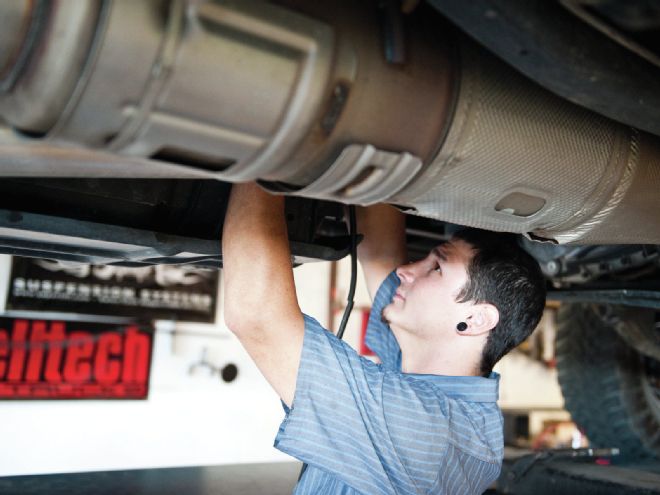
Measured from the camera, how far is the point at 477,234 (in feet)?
3.38

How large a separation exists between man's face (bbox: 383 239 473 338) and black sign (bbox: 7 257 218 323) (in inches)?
59.3

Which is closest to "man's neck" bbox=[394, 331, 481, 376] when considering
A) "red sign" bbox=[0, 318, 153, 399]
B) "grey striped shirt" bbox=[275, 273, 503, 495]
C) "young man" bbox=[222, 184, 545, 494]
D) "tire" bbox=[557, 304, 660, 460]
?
"young man" bbox=[222, 184, 545, 494]

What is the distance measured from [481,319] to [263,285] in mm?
390

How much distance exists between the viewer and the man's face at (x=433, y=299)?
38.5 inches

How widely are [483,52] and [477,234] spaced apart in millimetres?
550

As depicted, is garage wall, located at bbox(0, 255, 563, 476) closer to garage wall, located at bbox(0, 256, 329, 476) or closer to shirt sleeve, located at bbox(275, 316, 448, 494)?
garage wall, located at bbox(0, 256, 329, 476)

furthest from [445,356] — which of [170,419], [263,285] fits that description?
[170,419]

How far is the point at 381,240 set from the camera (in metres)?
1.12

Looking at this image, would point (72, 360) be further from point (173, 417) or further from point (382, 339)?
point (382, 339)

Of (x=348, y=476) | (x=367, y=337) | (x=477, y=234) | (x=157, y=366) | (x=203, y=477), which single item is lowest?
(x=203, y=477)

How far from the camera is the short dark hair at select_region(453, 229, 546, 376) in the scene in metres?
0.97

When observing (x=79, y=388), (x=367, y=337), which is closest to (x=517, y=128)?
(x=367, y=337)

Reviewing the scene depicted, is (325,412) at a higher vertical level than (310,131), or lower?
lower

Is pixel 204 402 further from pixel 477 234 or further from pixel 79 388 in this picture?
pixel 477 234
